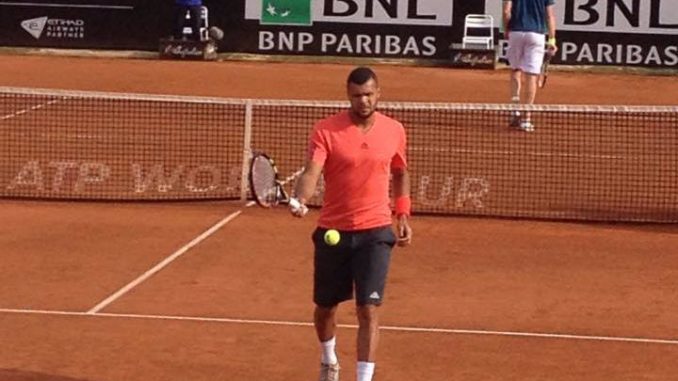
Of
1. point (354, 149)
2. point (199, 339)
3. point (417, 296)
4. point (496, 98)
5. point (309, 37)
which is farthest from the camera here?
point (309, 37)

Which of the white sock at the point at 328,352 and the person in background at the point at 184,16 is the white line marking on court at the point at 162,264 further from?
the person in background at the point at 184,16

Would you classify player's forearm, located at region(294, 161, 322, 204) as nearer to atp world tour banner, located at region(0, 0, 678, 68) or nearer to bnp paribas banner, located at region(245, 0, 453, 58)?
atp world tour banner, located at region(0, 0, 678, 68)

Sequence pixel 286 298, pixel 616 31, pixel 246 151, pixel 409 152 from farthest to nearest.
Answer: pixel 616 31, pixel 409 152, pixel 246 151, pixel 286 298

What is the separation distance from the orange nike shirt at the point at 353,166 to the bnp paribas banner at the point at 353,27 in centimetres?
2052

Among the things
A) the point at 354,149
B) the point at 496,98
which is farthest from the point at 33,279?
the point at 496,98

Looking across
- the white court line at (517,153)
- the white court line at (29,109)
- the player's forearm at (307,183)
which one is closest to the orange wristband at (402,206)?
the player's forearm at (307,183)

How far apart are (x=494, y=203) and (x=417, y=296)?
4.20 m

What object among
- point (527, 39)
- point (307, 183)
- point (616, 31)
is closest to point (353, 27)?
point (616, 31)

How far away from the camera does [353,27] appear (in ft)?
97.2

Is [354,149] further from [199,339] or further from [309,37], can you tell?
[309,37]

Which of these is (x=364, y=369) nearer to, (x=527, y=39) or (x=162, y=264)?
(x=162, y=264)

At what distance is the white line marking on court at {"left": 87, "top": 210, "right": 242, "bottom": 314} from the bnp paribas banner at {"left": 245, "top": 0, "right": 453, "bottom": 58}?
14.5 metres

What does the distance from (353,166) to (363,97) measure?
→ 16.4 inches

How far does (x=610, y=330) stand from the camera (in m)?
10.9
